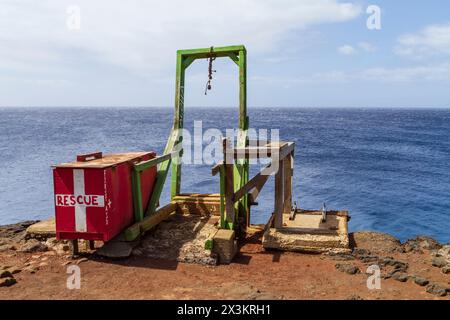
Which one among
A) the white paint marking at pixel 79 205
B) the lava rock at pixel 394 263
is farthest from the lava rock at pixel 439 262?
the white paint marking at pixel 79 205

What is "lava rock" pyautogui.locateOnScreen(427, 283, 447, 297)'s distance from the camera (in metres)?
6.29

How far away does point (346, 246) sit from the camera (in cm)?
837

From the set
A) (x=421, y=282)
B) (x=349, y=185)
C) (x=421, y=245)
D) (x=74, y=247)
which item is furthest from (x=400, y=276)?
(x=349, y=185)

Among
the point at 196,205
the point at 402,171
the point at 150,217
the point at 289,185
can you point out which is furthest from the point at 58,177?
the point at 402,171

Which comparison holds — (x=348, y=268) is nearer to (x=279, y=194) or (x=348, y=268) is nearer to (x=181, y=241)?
(x=279, y=194)

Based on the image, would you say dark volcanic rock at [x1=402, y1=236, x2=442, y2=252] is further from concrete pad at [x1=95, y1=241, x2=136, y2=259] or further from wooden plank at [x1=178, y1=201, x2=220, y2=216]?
concrete pad at [x1=95, y1=241, x2=136, y2=259]

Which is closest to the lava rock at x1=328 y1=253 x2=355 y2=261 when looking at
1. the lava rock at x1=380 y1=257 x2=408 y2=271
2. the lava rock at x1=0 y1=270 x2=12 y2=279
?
the lava rock at x1=380 y1=257 x2=408 y2=271

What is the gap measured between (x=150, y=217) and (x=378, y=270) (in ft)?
15.8

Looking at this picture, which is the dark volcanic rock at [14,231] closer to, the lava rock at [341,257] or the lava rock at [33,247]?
the lava rock at [33,247]

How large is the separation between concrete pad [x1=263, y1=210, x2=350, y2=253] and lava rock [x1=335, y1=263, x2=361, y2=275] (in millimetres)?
705

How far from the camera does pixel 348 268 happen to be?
746 cm

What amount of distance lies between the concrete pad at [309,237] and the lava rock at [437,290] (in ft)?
6.67

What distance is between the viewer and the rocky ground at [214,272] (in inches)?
251
